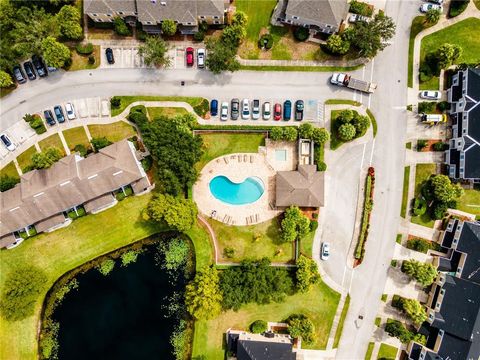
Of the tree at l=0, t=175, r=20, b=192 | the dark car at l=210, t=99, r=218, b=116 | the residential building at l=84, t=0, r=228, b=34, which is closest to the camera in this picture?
the residential building at l=84, t=0, r=228, b=34

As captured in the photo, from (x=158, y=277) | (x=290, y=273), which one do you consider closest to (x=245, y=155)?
(x=290, y=273)

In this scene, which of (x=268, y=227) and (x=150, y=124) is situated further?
(x=268, y=227)

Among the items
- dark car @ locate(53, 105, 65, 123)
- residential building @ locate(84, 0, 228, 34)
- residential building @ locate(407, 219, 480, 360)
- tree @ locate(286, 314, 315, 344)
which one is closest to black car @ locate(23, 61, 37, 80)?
dark car @ locate(53, 105, 65, 123)

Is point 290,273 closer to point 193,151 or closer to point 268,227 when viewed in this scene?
point 268,227

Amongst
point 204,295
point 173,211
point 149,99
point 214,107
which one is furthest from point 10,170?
point 204,295

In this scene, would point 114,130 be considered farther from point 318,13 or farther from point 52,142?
point 318,13

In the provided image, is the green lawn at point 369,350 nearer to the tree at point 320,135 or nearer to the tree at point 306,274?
the tree at point 306,274

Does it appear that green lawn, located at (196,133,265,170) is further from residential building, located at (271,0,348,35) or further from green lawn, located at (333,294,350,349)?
green lawn, located at (333,294,350,349)
